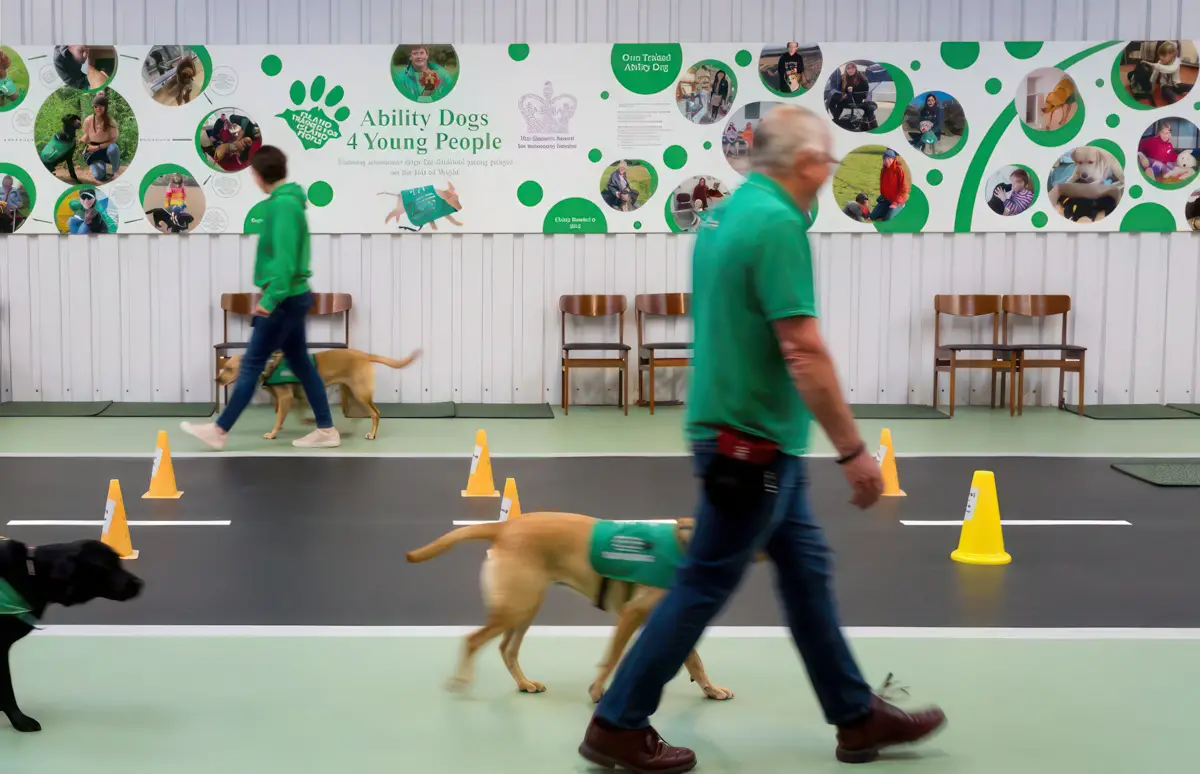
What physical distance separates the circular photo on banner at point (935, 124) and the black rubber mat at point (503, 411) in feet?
12.6

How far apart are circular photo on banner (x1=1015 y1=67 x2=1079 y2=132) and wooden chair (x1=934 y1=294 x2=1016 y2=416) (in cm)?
156

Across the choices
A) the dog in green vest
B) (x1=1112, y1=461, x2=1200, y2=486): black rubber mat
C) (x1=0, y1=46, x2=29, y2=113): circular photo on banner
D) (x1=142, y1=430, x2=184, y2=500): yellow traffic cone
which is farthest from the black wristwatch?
(x1=0, y1=46, x2=29, y2=113): circular photo on banner

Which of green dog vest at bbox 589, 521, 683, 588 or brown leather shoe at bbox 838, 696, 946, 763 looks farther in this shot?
green dog vest at bbox 589, 521, 683, 588

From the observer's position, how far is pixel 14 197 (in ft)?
33.8

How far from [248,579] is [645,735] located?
7.90ft

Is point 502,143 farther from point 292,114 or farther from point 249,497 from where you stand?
point 249,497

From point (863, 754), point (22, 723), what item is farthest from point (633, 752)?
point (22, 723)

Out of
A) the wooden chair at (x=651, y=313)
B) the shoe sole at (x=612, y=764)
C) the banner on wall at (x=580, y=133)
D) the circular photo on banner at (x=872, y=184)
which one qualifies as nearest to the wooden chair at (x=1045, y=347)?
the banner on wall at (x=580, y=133)

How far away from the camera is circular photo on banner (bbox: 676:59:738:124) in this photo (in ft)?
34.1

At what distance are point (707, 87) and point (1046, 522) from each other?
554cm

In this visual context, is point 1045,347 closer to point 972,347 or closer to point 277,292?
point 972,347

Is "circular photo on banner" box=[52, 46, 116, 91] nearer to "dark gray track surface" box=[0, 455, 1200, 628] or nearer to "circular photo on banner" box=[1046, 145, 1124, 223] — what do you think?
"dark gray track surface" box=[0, 455, 1200, 628]

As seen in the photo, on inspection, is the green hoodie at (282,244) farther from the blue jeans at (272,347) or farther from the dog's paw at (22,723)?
the dog's paw at (22,723)

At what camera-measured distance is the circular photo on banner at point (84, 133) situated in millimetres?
10203
